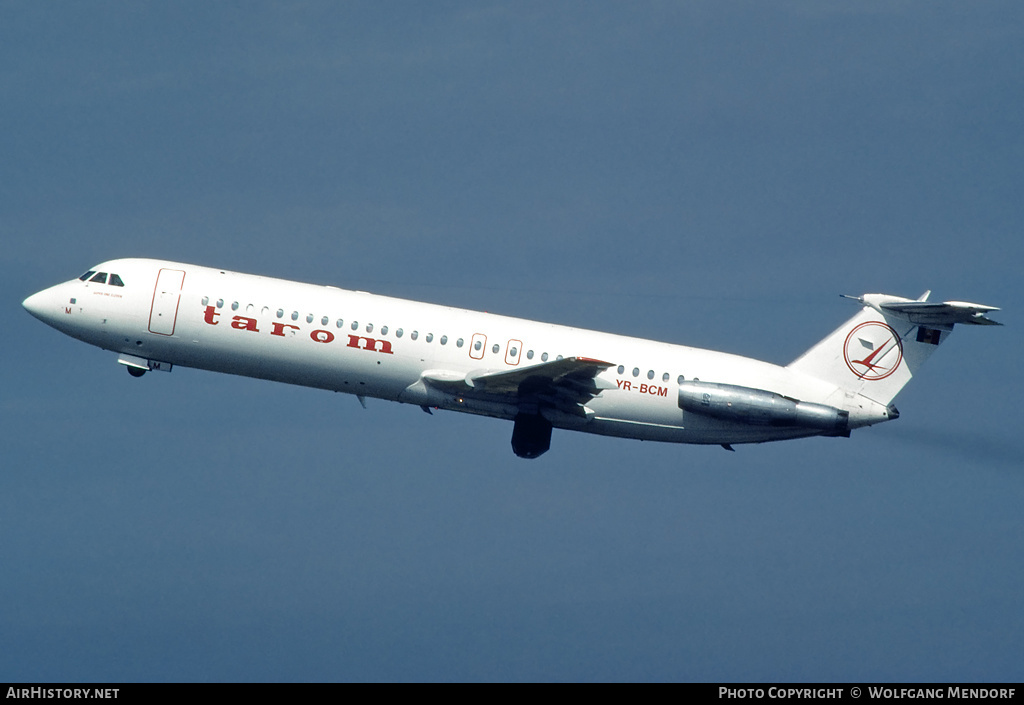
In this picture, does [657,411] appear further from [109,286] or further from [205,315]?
[109,286]

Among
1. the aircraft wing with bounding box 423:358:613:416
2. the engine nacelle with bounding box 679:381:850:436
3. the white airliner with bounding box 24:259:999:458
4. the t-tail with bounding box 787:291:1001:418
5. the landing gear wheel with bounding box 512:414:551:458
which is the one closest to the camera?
the aircraft wing with bounding box 423:358:613:416

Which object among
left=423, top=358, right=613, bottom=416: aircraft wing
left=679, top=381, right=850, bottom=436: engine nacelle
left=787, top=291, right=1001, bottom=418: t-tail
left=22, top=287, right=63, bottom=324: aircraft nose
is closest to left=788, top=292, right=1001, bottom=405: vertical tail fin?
left=787, top=291, right=1001, bottom=418: t-tail

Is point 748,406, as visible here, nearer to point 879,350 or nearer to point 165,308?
point 879,350

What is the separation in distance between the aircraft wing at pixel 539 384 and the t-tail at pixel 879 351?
329 inches

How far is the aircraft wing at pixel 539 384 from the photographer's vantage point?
46.8 meters

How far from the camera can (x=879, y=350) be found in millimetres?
51094

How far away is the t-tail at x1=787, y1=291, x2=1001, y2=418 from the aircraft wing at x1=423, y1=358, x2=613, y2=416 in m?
8.37

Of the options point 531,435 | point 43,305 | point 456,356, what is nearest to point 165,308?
point 43,305

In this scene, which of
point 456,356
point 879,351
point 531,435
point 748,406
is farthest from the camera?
point 879,351

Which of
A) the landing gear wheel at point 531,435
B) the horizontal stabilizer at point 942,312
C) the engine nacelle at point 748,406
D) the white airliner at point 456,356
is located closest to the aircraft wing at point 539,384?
the white airliner at point 456,356

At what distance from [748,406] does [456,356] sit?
33.3 ft

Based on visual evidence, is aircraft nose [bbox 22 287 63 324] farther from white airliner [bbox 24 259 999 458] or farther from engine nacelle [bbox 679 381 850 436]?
engine nacelle [bbox 679 381 850 436]

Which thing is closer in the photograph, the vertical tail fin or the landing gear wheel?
the landing gear wheel

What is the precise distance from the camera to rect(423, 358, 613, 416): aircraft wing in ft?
153
